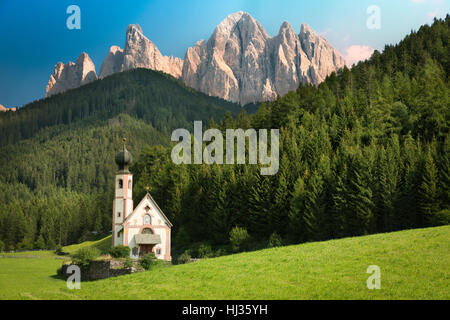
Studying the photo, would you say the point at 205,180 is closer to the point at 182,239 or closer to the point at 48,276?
the point at 182,239

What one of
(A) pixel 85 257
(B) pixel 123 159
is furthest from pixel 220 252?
(B) pixel 123 159

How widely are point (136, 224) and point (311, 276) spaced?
34.8 meters

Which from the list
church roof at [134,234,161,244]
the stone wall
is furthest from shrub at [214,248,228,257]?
the stone wall

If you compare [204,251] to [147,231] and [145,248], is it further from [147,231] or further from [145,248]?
[147,231]

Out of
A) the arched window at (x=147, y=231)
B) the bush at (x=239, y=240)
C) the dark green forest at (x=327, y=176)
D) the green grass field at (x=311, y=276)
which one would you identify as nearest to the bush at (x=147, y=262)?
the green grass field at (x=311, y=276)

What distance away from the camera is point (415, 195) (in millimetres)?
46406

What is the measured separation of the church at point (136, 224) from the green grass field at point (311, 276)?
2269 centimetres

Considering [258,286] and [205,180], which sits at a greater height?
[205,180]

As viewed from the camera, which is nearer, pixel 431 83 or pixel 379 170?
pixel 379 170

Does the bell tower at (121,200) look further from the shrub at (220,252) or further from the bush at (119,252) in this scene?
the shrub at (220,252)

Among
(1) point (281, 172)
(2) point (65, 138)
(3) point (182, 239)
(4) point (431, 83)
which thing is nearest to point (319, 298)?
(1) point (281, 172)

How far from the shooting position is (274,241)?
4894 cm

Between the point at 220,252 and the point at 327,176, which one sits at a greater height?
the point at 327,176

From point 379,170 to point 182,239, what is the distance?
28.2m
